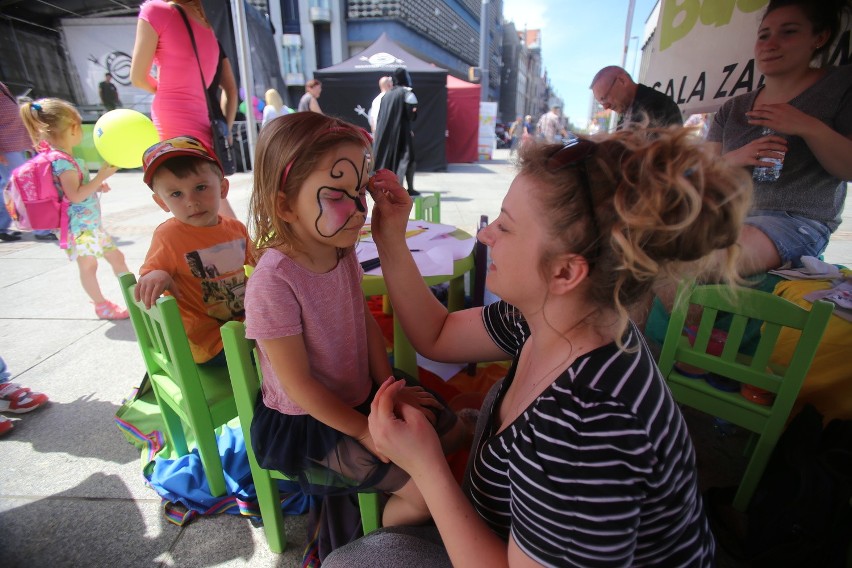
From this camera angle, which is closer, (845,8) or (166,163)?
(166,163)

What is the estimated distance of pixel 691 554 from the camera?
80 centimetres

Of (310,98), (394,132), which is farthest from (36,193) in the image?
(310,98)

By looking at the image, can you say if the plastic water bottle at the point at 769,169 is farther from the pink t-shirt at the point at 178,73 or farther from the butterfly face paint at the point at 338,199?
the pink t-shirt at the point at 178,73

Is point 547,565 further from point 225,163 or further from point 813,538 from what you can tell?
point 225,163

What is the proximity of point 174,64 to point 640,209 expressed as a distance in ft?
9.66

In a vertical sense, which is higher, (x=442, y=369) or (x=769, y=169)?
(x=769, y=169)

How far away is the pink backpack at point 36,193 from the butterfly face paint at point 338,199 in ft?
9.18

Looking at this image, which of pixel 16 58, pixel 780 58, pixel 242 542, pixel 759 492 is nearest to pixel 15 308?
pixel 242 542

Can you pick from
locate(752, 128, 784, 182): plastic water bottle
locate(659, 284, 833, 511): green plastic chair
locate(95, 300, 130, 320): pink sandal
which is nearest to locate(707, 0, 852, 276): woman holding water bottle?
locate(752, 128, 784, 182): plastic water bottle

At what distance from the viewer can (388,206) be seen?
52.2 inches

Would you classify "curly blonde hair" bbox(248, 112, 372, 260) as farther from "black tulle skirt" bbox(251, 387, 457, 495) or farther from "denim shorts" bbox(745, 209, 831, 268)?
"denim shorts" bbox(745, 209, 831, 268)

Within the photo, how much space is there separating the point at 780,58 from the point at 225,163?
10.8 ft

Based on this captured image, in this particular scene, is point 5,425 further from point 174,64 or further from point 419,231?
point 419,231

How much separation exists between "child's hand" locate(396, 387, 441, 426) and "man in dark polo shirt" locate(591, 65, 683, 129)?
2908 millimetres
